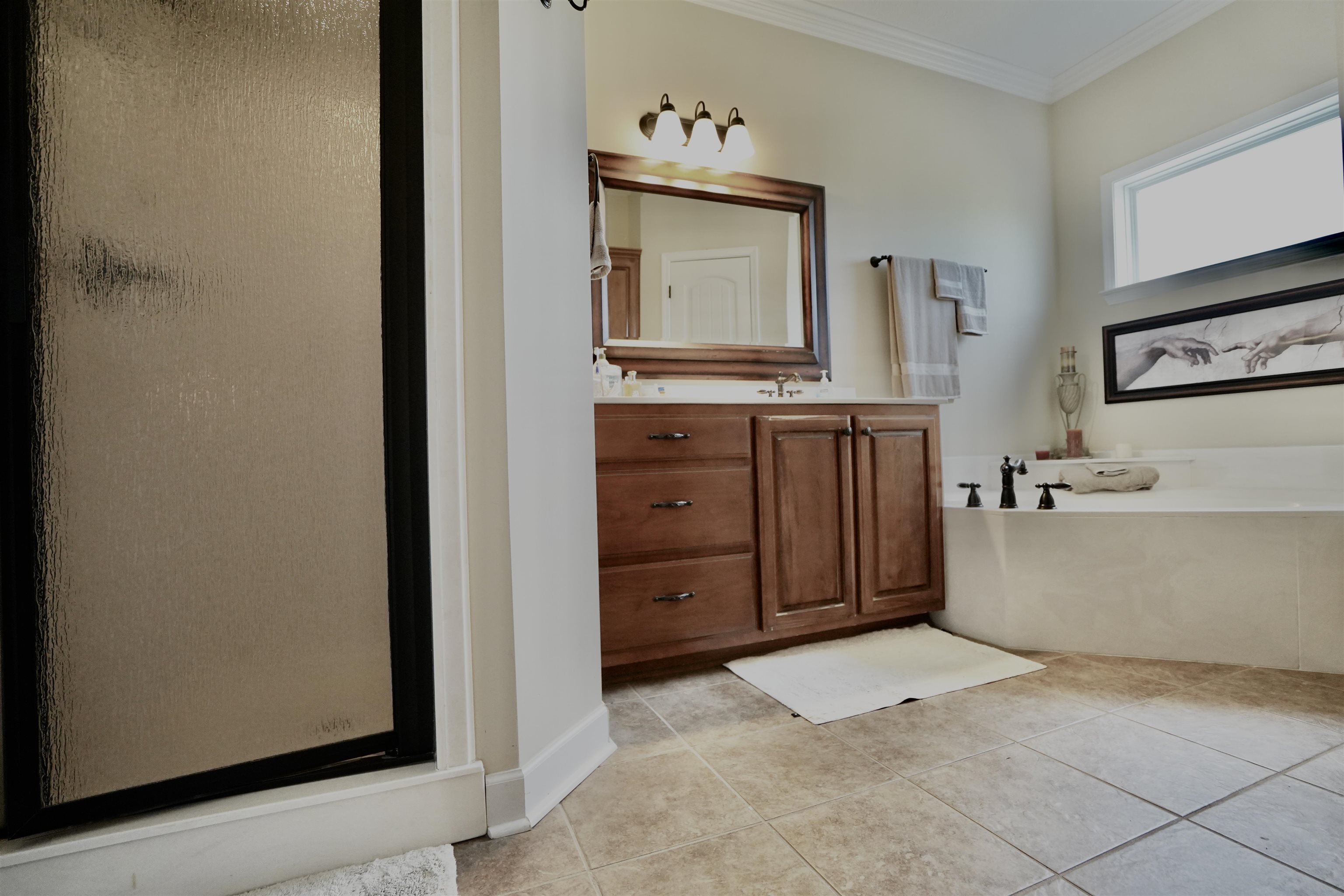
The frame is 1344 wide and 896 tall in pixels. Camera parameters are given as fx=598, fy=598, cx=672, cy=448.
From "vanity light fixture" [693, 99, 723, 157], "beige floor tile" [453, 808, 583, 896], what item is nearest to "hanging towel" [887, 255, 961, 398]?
"vanity light fixture" [693, 99, 723, 157]

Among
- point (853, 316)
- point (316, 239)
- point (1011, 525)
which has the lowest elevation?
point (1011, 525)

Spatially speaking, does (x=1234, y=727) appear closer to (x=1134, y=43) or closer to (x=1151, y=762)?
(x=1151, y=762)

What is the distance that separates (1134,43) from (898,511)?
2.75m

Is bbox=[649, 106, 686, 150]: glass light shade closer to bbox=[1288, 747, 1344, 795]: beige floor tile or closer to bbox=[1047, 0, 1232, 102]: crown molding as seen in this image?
bbox=[1047, 0, 1232, 102]: crown molding

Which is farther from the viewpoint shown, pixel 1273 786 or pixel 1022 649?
pixel 1022 649

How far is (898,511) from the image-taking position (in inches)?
87.4

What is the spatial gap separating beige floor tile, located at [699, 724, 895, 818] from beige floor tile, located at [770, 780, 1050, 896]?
0.04 meters

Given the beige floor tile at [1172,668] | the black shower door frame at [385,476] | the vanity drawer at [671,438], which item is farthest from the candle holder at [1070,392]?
the black shower door frame at [385,476]

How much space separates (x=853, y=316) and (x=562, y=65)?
6.02 ft

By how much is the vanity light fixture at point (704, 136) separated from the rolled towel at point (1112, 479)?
225 cm

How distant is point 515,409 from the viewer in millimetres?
1162

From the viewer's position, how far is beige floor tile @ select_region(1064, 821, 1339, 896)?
91cm

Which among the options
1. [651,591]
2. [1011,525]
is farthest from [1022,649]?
[651,591]

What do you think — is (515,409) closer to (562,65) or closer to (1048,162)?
(562,65)
